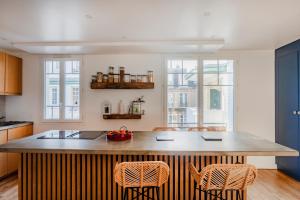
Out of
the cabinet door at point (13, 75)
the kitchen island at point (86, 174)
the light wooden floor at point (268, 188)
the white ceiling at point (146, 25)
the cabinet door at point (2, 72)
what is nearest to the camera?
the white ceiling at point (146, 25)

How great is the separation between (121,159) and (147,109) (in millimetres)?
2159

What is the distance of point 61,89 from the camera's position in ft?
15.1

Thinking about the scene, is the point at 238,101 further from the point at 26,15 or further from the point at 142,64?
the point at 26,15

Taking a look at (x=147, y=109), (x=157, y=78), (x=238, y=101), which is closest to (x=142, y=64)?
(x=157, y=78)

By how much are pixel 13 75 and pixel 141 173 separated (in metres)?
3.76

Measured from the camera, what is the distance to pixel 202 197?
2.48m

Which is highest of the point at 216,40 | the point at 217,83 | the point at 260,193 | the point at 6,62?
the point at 216,40

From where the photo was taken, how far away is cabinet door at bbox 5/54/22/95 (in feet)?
13.6

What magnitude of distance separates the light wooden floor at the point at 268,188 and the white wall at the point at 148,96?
582 millimetres

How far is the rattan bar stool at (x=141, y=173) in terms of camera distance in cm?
189

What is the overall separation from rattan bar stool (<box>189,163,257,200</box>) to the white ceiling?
5.41ft

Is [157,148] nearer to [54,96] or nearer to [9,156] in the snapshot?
[9,156]

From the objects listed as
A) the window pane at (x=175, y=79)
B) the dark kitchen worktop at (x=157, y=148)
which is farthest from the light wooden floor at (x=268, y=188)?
the window pane at (x=175, y=79)

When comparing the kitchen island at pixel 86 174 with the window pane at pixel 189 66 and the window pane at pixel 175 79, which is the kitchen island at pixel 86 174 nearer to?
the window pane at pixel 175 79
